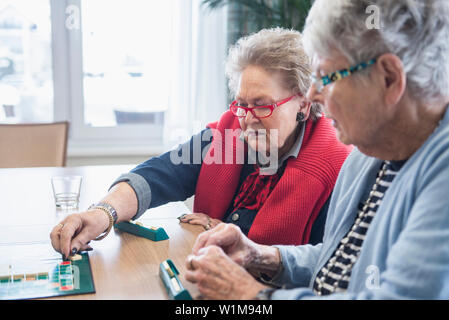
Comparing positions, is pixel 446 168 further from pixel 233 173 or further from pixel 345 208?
pixel 233 173

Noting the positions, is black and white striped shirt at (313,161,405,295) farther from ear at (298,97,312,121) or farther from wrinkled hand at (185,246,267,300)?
ear at (298,97,312,121)

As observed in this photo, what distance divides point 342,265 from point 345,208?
137 millimetres

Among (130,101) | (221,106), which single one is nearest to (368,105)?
(221,106)

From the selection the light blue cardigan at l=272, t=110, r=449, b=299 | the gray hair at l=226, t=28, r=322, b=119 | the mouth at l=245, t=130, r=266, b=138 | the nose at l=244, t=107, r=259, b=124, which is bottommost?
the light blue cardigan at l=272, t=110, r=449, b=299

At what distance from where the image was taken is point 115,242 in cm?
136

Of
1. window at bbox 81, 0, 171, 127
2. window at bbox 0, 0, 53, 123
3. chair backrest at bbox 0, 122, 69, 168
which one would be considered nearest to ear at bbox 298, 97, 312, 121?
chair backrest at bbox 0, 122, 69, 168

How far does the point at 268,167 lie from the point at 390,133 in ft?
2.37

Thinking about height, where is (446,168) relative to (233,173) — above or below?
above

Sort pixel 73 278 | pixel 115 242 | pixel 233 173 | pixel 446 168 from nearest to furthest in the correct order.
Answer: pixel 446 168, pixel 73 278, pixel 115 242, pixel 233 173

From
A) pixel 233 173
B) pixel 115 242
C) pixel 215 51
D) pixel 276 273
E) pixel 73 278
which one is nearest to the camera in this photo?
pixel 73 278

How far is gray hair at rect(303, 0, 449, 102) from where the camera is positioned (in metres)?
0.89

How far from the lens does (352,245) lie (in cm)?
112

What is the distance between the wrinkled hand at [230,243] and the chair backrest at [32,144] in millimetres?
1678

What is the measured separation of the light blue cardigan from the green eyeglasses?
18 cm
